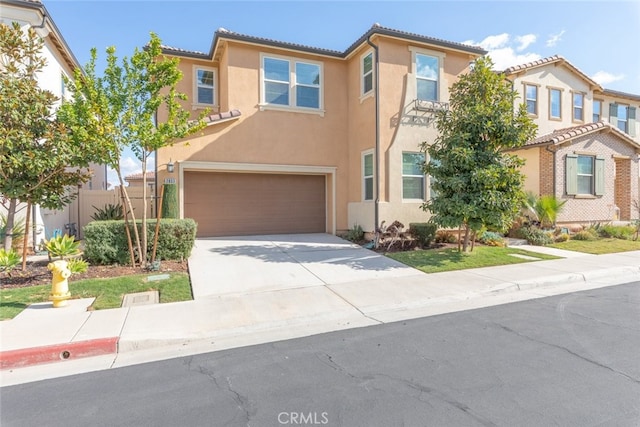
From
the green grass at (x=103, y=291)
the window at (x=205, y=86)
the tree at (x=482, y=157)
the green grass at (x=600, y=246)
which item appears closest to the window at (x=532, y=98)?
the green grass at (x=600, y=246)

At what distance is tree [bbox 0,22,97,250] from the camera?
6.79 m

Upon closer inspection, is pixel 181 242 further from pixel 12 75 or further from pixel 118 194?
pixel 118 194

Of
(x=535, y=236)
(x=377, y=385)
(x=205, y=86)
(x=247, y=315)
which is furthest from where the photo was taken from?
(x=205, y=86)

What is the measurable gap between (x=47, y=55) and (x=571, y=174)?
2025cm

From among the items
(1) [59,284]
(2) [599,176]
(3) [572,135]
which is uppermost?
(3) [572,135]

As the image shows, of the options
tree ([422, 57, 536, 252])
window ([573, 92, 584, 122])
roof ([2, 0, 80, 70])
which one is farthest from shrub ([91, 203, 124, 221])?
window ([573, 92, 584, 122])

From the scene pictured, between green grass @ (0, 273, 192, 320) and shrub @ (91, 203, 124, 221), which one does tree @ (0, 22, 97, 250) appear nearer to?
green grass @ (0, 273, 192, 320)

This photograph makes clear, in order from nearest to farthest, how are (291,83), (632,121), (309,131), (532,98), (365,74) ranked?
(365,74) < (291,83) < (309,131) < (532,98) < (632,121)

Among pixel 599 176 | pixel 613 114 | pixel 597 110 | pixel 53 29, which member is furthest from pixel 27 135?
pixel 613 114

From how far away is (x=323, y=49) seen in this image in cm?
1319

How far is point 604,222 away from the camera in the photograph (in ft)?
50.6

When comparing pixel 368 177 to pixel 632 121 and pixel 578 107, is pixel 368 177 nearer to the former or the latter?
pixel 578 107

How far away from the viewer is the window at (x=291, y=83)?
12922mm

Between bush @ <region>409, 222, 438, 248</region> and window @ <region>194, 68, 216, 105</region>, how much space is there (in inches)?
378
